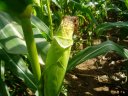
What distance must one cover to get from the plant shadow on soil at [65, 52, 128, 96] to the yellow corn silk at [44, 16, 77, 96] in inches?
37.7

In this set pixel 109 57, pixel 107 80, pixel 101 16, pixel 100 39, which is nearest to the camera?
pixel 107 80

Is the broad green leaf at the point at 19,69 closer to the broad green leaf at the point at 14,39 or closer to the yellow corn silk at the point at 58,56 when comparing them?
the broad green leaf at the point at 14,39

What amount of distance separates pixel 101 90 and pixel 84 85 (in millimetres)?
134

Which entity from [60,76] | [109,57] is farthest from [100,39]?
[60,76]

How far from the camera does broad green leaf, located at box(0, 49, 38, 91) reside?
1195mm

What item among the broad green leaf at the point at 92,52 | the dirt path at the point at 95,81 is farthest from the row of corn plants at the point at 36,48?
the dirt path at the point at 95,81

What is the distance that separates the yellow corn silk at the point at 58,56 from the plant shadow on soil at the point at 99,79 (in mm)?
959

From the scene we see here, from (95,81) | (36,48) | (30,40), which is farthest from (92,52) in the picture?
(95,81)

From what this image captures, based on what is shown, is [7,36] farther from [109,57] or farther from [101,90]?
[109,57]

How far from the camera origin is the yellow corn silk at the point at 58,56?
0.88 m

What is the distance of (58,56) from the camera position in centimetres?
89

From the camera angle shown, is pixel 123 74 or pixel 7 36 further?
pixel 123 74

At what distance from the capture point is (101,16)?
10.3 feet

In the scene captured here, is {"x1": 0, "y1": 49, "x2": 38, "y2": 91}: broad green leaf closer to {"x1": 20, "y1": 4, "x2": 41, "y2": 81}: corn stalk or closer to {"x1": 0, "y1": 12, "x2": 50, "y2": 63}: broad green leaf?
{"x1": 0, "y1": 12, "x2": 50, "y2": 63}: broad green leaf
